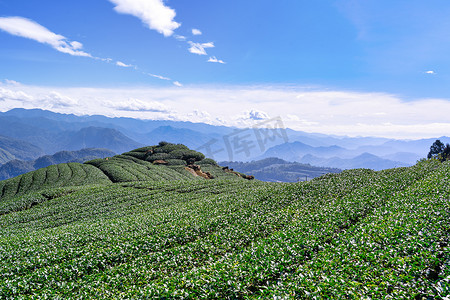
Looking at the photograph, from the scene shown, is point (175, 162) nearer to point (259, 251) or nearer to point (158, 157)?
point (158, 157)

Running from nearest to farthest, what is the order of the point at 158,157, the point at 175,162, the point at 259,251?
the point at 259,251 < the point at 175,162 < the point at 158,157

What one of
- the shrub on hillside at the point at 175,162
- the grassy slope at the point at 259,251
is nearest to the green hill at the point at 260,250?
the grassy slope at the point at 259,251

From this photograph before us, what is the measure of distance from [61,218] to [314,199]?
130 ft

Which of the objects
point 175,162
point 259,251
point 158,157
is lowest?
point 175,162

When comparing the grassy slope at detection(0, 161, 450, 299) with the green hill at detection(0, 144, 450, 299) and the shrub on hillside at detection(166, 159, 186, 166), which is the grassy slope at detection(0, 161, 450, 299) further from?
the shrub on hillside at detection(166, 159, 186, 166)

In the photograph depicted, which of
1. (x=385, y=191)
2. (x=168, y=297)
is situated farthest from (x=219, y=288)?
(x=385, y=191)

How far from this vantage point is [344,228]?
21516 mm

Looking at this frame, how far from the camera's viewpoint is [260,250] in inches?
671

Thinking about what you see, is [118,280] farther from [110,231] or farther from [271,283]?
[110,231]

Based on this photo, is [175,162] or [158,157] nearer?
[175,162]

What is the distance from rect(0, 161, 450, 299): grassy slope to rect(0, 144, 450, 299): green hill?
79mm

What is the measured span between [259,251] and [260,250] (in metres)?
0.13

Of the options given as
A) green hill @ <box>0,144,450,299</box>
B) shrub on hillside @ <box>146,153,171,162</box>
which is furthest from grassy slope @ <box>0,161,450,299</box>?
shrub on hillside @ <box>146,153,171,162</box>

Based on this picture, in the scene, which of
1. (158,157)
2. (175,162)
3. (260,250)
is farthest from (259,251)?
(158,157)
